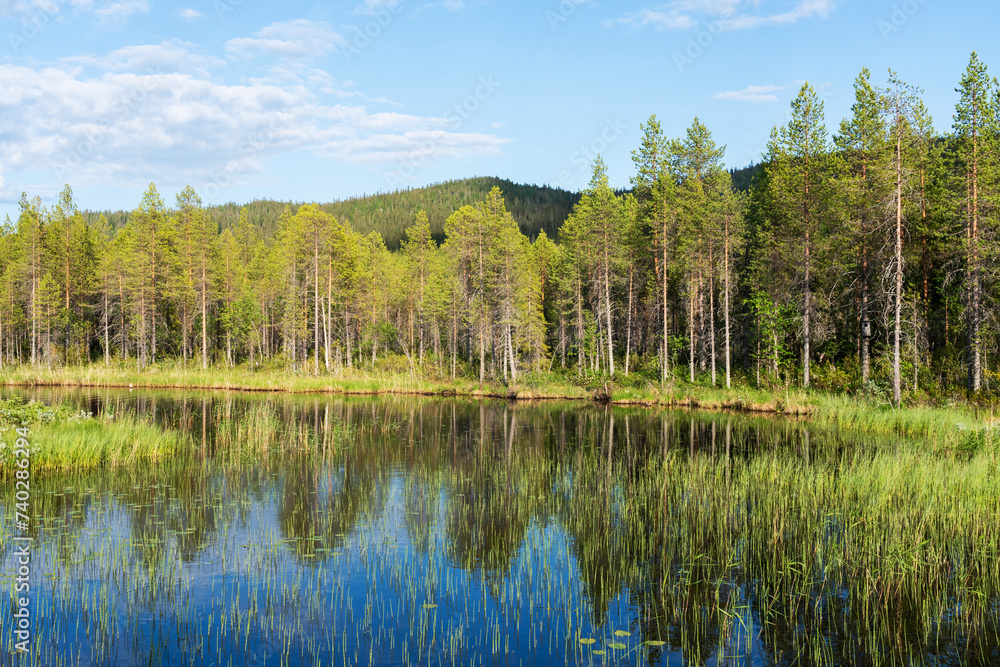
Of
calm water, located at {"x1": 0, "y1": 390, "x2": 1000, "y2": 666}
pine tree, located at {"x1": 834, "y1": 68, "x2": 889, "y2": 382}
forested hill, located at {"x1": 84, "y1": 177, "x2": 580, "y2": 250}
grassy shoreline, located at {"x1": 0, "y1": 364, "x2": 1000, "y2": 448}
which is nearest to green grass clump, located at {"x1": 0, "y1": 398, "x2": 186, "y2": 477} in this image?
calm water, located at {"x1": 0, "y1": 390, "x2": 1000, "y2": 666}

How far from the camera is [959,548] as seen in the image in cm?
1066

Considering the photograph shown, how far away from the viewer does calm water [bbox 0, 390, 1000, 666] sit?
7.72 m

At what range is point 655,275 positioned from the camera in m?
49.3

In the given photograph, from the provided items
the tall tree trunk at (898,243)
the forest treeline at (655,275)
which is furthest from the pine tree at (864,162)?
the tall tree trunk at (898,243)

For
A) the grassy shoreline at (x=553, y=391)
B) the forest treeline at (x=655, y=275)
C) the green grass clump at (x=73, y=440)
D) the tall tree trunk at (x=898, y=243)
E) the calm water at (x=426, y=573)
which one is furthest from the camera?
the forest treeline at (x=655, y=275)

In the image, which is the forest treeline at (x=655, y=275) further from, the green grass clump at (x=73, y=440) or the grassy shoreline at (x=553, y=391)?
the green grass clump at (x=73, y=440)

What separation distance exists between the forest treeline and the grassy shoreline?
78.3 inches

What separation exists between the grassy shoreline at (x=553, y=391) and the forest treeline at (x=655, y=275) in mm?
1988

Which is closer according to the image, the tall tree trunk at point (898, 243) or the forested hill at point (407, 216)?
the tall tree trunk at point (898, 243)

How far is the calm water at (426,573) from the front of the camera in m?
7.72
